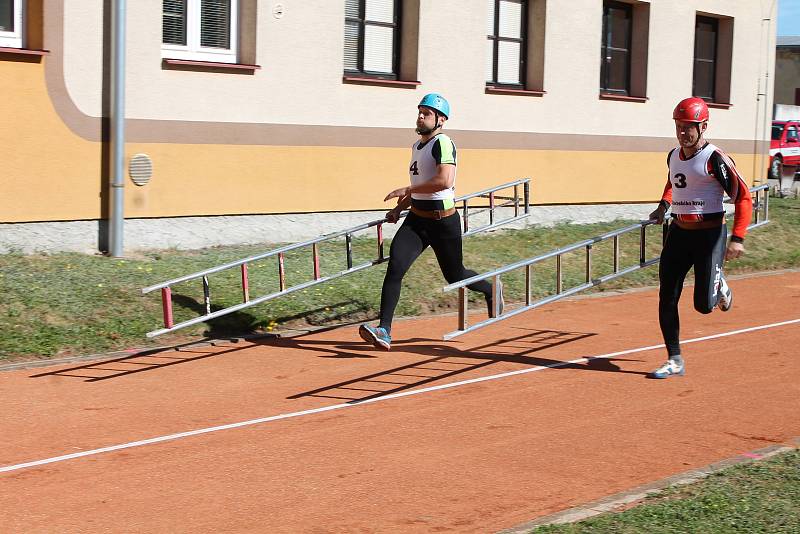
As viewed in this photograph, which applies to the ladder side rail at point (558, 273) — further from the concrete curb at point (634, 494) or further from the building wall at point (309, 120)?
the building wall at point (309, 120)

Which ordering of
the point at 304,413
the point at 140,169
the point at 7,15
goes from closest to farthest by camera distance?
the point at 304,413
the point at 7,15
the point at 140,169

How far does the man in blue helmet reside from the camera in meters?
10.1

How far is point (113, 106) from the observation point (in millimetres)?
13562

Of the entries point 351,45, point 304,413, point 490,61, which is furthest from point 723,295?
point 490,61

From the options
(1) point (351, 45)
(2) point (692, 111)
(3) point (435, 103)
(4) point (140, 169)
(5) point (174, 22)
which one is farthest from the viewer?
(1) point (351, 45)

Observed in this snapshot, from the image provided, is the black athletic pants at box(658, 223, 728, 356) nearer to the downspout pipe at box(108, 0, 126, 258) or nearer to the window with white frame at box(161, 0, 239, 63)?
the downspout pipe at box(108, 0, 126, 258)

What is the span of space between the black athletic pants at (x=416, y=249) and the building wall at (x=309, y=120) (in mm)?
4778

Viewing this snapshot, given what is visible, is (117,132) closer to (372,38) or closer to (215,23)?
(215,23)

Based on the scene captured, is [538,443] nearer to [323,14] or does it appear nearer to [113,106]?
[113,106]

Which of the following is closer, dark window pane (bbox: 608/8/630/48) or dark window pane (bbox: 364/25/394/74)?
dark window pane (bbox: 364/25/394/74)

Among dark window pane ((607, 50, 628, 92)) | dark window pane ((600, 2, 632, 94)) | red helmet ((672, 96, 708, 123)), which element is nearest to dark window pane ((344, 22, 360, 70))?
dark window pane ((600, 2, 632, 94))

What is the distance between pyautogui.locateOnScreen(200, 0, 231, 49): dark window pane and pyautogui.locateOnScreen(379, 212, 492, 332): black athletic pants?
5472 millimetres

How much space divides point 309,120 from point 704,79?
960cm

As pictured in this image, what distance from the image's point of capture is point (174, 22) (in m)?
14.6
